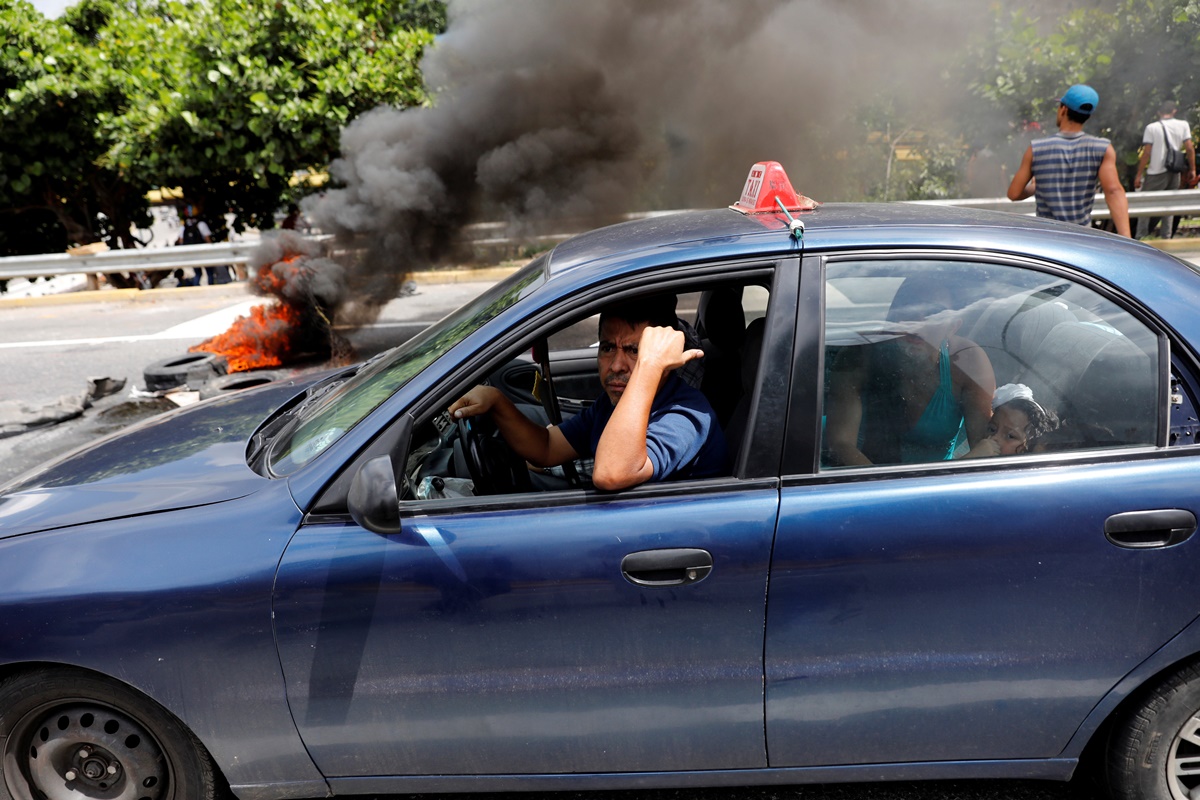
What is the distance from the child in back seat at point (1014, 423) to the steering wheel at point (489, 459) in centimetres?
121

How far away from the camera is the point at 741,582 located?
209 centimetres

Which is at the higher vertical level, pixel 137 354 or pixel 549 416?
pixel 549 416

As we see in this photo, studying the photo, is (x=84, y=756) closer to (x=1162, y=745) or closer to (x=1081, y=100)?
(x=1162, y=745)

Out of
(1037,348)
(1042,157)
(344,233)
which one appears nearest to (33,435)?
(344,233)

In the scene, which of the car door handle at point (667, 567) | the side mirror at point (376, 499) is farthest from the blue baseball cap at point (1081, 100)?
the side mirror at point (376, 499)

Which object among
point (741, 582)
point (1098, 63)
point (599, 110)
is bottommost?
point (741, 582)

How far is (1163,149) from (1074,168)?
632cm

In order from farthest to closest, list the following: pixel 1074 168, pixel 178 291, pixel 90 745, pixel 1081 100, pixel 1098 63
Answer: pixel 178 291
pixel 1098 63
pixel 1074 168
pixel 1081 100
pixel 90 745

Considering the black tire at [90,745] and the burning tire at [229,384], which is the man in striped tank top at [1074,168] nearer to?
the burning tire at [229,384]

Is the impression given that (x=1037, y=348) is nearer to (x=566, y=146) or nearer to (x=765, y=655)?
(x=765, y=655)

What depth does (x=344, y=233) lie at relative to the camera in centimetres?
922

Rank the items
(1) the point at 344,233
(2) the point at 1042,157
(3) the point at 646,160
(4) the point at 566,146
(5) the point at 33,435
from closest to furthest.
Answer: (2) the point at 1042,157, (5) the point at 33,435, (1) the point at 344,233, (4) the point at 566,146, (3) the point at 646,160

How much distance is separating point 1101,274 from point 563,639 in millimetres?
1529

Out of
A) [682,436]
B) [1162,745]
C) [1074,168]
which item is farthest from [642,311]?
[1074,168]
